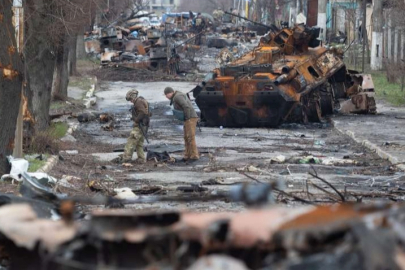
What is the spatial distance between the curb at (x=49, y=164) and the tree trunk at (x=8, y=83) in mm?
1057

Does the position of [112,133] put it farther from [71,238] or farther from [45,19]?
[71,238]

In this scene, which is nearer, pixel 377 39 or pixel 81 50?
pixel 377 39

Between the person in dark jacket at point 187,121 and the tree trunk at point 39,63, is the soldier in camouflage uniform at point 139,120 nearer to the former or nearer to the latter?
the person in dark jacket at point 187,121

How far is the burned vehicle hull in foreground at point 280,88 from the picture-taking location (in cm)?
2806

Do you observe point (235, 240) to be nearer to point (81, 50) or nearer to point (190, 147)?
point (190, 147)

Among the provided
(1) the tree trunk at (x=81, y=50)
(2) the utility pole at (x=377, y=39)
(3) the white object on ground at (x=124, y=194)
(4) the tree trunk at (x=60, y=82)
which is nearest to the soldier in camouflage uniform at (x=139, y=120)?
(3) the white object on ground at (x=124, y=194)

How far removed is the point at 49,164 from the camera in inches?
694

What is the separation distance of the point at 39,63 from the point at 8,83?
8.31 metres

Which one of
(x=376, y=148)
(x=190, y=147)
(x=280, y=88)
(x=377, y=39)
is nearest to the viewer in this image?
(x=190, y=147)

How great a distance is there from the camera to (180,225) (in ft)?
12.9

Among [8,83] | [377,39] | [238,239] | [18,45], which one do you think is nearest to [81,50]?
[377,39]

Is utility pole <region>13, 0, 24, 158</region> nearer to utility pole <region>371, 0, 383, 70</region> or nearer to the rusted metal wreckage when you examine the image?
the rusted metal wreckage

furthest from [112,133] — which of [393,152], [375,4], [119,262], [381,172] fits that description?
[119,262]

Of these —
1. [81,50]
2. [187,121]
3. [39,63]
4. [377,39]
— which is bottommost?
[187,121]
